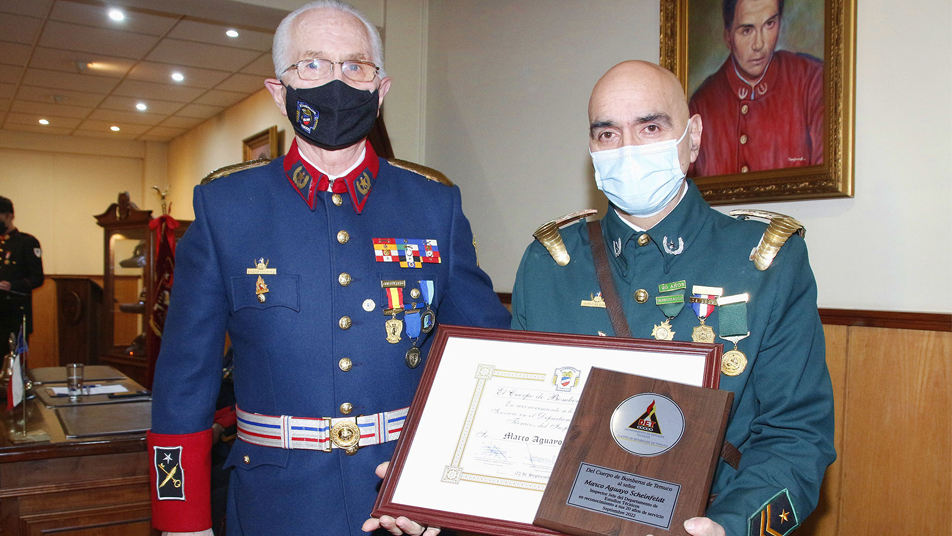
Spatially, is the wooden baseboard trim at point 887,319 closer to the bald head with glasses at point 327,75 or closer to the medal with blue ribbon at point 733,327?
the medal with blue ribbon at point 733,327

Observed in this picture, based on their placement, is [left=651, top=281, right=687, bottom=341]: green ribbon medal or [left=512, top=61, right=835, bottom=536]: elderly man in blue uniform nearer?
[left=512, top=61, right=835, bottom=536]: elderly man in blue uniform

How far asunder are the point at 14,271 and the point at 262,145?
2.64 meters

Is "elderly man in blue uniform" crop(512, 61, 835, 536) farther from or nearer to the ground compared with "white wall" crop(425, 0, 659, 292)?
nearer to the ground

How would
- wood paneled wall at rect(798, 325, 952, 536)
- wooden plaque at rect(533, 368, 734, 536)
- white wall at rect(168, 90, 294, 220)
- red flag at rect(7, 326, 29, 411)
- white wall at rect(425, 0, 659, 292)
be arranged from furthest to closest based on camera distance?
white wall at rect(168, 90, 294, 220), white wall at rect(425, 0, 659, 292), red flag at rect(7, 326, 29, 411), wood paneled wall at rect(798, 325, 952, 536), wooden plaque at rect(533, 368, 734, 536)

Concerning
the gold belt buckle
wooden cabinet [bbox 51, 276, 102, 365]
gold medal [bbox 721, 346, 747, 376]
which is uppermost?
gold medal [bbox 721, 346, 747, 376]

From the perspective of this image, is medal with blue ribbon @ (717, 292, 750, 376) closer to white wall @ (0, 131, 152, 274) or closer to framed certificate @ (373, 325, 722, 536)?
framed certificate @ (373, 325, 722, 536)

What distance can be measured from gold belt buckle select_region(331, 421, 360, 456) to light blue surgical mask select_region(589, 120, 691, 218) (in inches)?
29.2

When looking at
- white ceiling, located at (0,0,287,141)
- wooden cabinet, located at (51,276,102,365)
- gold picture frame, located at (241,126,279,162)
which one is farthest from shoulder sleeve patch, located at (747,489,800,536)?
wooden cabinet, located at (51,276,102,365)

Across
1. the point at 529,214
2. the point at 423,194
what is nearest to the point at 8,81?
the point at 529,214

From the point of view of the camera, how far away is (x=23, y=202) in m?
10.7

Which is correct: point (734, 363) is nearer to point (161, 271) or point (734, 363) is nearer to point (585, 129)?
point (585, 129)

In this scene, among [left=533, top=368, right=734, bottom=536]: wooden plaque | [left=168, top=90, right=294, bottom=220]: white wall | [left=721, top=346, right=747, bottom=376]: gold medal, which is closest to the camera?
[left=533, top=368, right=734, bottom=536]: wooden plaque

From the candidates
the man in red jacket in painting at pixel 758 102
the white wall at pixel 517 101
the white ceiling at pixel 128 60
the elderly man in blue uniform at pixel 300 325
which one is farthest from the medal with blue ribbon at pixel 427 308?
the white ceiling at pixel 128 60

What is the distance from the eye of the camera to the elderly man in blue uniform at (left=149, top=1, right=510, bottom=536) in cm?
144
